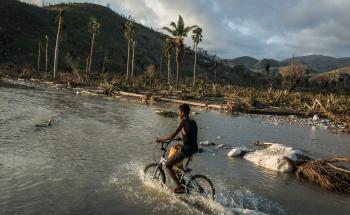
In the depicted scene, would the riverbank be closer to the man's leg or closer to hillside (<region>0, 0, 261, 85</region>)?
the man's leg

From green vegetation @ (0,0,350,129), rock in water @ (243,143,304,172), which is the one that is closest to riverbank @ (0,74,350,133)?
green vegetation @ (0,0,350,129)

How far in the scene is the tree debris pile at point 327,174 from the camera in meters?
14.9

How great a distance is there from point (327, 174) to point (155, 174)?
670 centimetres

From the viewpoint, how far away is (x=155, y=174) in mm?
12633

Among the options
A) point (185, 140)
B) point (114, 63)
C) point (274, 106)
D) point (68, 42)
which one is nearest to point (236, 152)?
point (185, 140)

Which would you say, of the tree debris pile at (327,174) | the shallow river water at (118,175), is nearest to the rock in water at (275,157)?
the shallow river water at (118,175)

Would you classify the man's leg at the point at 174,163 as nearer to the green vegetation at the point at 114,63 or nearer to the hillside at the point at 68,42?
the green vegetation at the point at 114,63

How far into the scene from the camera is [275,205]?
40.8 ft

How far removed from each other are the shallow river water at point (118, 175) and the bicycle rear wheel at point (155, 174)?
31 centimetres

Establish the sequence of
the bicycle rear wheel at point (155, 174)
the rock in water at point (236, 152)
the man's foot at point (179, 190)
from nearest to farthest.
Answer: the man's foot at point (179, 190) → the bicycle rear wheel at point (155, 174) → the rock in water at point (236, 152)

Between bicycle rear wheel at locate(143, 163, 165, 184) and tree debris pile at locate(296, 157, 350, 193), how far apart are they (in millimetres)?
6183

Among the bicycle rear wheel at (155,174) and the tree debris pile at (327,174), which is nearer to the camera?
the bicycle rear wheel at (155,174)

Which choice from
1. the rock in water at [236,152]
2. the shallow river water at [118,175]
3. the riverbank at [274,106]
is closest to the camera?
the shallow river water at [118,175]

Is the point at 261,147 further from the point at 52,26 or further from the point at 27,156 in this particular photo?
the point at 52,26
